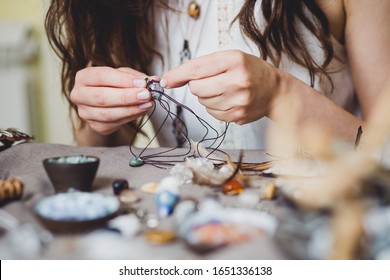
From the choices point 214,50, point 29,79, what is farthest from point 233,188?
point 29,79

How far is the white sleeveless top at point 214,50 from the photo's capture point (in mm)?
687

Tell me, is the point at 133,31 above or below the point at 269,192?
above

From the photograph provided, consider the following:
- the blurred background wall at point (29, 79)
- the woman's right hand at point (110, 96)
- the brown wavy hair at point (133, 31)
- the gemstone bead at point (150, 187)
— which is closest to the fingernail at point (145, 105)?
the woman's right hand at point (110, 96)

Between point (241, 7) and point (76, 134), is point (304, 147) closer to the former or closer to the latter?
point (241, 7)

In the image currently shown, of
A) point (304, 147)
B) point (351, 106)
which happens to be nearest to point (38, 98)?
point (351, 106)

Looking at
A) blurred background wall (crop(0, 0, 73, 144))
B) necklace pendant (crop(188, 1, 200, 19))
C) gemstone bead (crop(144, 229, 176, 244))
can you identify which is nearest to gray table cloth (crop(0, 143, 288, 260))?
gemstone bead (crop(144, 229, 176, 244))

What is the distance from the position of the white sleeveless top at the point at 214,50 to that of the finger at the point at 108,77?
0.68 feet

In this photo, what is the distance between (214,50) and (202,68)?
0.95ft

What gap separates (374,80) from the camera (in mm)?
606

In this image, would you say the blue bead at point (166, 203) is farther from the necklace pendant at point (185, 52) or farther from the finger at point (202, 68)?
the necklace pendant at point (185, 52)

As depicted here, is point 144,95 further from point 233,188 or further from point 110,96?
point 233,188

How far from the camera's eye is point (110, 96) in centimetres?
50
